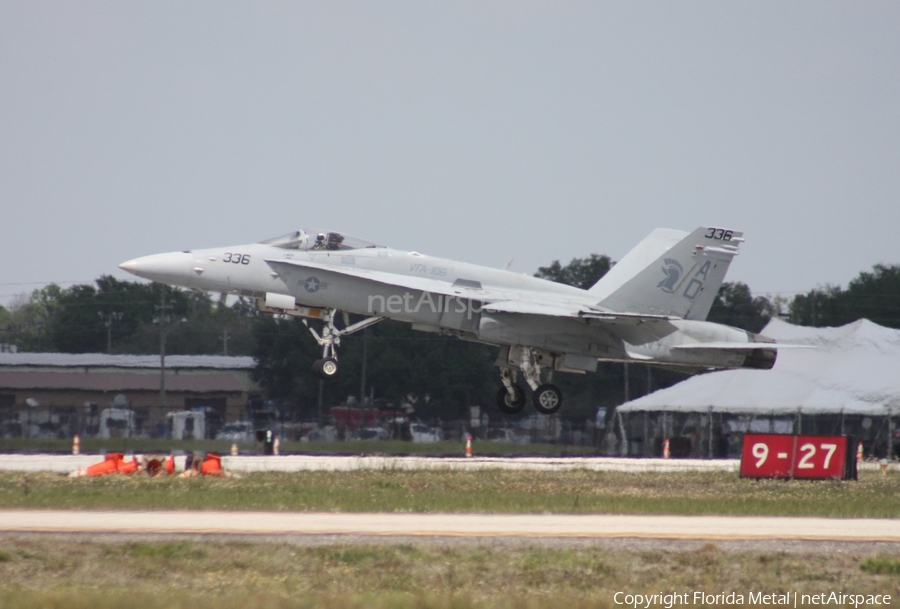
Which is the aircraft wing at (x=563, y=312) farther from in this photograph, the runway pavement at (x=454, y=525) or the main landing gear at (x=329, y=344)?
the runway pavement at (x=454, y=525)

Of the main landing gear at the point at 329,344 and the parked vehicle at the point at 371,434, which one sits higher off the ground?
the main landing gear at the point at 329,344

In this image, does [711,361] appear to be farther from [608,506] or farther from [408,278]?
[608,506]

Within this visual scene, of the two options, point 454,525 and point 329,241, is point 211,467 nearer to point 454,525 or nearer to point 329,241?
point 329,241

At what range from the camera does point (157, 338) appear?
61.2 metres

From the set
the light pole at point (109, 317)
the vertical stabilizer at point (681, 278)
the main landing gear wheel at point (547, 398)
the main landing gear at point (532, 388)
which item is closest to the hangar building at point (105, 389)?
the light pole at point (109, 317)

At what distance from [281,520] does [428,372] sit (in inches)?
1494

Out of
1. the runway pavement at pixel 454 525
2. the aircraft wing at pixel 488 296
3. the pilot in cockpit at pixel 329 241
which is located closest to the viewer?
the runway pavement at pixel 454 525

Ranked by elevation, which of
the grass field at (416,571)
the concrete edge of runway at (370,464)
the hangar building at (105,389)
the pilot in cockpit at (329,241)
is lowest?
the concrete edge of runway at (370,464)

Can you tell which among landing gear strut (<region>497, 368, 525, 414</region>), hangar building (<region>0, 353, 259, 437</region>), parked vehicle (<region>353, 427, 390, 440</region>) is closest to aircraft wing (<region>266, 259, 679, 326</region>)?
landing gear strut (<region>497, 368, 525, 414</region>)

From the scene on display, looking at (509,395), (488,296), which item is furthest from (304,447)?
(488,296)

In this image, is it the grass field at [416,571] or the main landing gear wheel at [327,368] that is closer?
the grass field at [416,571]

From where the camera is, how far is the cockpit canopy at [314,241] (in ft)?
79.7

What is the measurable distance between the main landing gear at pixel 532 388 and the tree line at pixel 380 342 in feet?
77.9

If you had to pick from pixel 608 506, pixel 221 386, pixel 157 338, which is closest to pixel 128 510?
pixel 608 506
